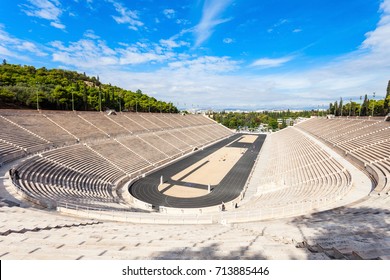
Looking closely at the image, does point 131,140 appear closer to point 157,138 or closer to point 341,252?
point 157,138

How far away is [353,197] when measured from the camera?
524 inches

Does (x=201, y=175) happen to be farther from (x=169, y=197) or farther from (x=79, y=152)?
(x=79, y=152)

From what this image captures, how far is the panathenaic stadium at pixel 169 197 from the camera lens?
252 inches

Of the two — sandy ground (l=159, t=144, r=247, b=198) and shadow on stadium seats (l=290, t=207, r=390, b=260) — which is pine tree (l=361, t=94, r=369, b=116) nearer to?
sandy ground (l=159, t=144, r=247, b=198)

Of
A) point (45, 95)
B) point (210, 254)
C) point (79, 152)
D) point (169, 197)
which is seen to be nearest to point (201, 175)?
point (169, 197)

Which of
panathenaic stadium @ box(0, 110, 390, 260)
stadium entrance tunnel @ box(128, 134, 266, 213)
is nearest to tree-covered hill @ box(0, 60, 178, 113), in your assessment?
panathenaic stadium @ box(0, 110, 390, 260)

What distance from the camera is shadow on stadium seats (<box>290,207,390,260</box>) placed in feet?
18.9

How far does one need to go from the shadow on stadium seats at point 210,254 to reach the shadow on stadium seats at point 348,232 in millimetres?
2082

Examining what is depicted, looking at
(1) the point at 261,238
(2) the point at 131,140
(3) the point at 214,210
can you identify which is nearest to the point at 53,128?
(2) the point at 131,140

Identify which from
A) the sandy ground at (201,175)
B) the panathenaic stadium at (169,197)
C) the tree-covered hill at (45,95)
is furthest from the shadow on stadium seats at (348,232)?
the tree-covered hill at (45,95)

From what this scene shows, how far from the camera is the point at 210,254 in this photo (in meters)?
5.84

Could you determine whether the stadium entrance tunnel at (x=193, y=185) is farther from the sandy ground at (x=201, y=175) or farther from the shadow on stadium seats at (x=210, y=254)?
the shadow on stadium seats at (x=210, y=254)
